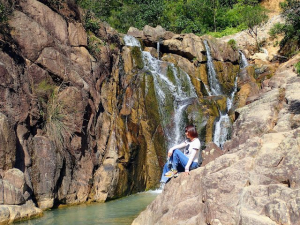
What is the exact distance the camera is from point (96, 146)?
15852 millimetres

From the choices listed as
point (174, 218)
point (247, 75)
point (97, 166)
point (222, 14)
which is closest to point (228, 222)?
point (174, 218)

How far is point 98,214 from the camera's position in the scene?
11.4m

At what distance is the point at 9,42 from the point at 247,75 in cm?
1654

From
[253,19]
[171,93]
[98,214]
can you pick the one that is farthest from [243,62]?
[98,214]

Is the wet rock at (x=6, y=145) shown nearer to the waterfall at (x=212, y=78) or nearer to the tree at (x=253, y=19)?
the waterfall at (x=212, y=78)

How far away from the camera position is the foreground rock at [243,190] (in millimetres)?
5473

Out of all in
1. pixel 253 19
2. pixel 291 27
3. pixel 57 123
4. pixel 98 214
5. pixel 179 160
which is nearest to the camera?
pixel 179 160

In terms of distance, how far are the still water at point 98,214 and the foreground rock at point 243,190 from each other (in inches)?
102

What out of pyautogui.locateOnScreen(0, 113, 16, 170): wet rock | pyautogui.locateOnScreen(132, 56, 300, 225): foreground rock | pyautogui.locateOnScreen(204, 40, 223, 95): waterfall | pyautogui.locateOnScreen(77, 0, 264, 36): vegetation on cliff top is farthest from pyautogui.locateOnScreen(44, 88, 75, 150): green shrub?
pyautogui.locateOnScreen(77, 0, 264, 36): vegetation on cliff top

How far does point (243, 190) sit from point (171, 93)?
44.7 feet

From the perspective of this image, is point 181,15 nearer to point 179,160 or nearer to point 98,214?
point 98,214

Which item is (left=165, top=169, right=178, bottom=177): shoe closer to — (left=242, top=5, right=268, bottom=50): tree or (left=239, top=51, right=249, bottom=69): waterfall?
(left=239, top=51, right=249, bottom=69): waterfall

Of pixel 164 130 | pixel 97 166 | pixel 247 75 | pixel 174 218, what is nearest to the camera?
pixel 174 218

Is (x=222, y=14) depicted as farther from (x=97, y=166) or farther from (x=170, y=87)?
(x=97, y=166)
